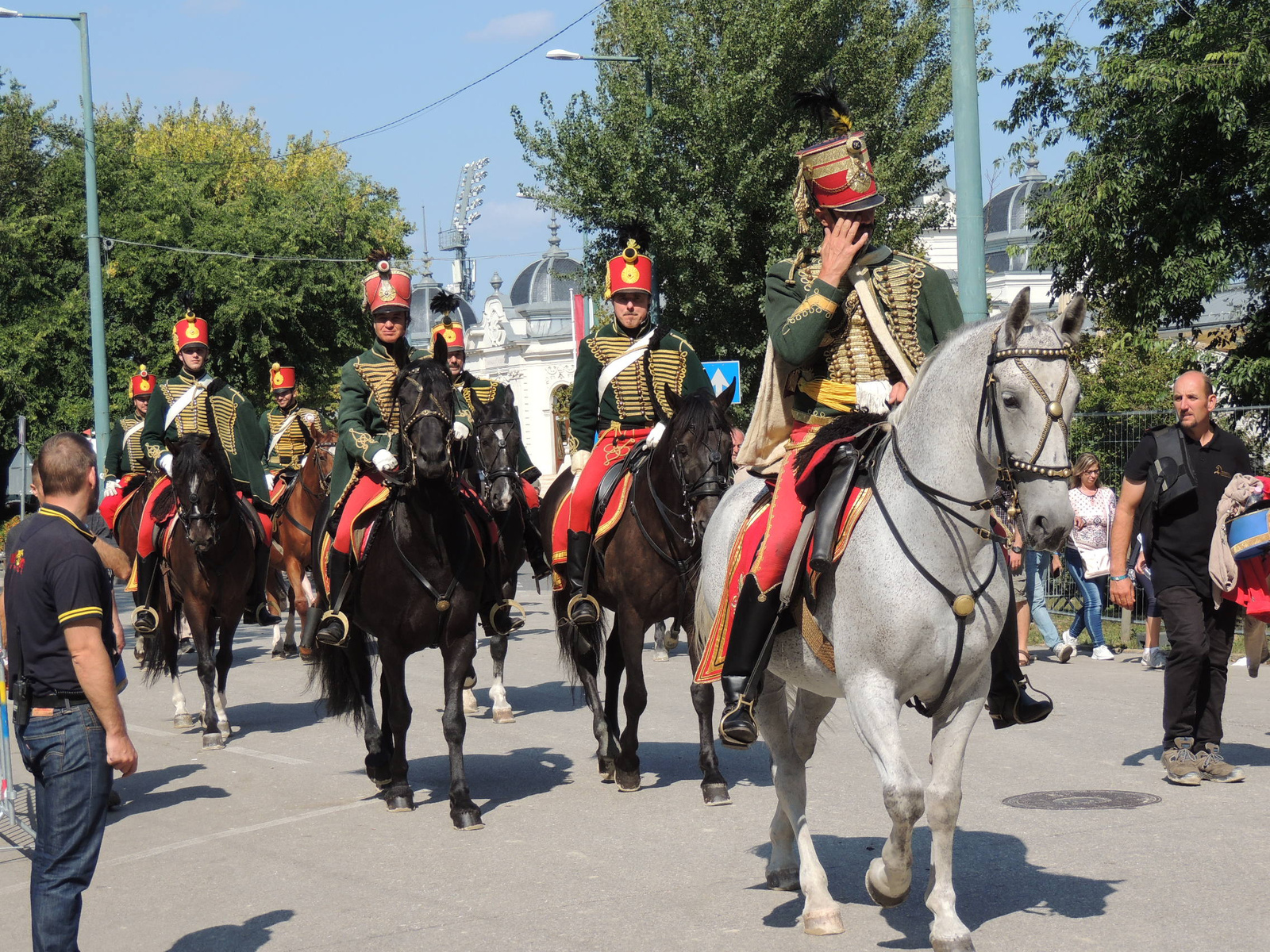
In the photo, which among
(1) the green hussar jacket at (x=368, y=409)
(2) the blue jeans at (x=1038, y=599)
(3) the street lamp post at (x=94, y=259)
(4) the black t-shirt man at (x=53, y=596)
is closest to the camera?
(4) the black t-shirt man at (x=53, y=596)

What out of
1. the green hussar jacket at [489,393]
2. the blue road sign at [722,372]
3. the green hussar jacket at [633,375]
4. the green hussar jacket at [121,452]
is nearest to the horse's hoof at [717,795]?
the green hussar jacket at [633,375]

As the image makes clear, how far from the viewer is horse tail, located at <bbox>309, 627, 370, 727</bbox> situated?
33.2 feet

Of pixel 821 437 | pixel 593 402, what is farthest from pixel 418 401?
pixel 821 437

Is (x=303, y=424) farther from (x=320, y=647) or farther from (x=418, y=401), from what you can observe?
(x=418, y=401)

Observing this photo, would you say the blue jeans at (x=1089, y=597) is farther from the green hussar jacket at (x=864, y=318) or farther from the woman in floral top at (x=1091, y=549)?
the green hussar jacket at (x=864, y=318)

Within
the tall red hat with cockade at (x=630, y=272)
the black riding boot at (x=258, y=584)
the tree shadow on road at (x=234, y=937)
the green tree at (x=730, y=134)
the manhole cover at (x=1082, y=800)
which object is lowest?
the manhole cover at (x=1082, y=800)

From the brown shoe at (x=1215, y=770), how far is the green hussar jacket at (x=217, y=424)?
8.16 meters

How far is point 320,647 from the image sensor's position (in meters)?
10.2

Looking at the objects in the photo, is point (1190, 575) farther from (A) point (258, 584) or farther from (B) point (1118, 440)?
(B) point (1118, 440)

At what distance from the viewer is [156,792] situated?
10.2 metres

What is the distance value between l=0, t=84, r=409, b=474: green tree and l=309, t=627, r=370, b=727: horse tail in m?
23.5

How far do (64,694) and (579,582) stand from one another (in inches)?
196

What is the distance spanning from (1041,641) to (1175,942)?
12042 millimetres

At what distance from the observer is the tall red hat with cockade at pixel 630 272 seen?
1047 centimetres
